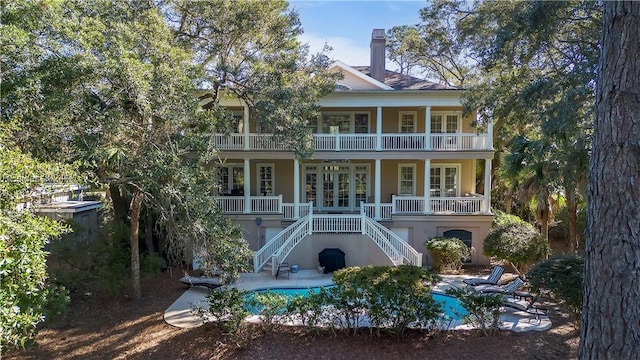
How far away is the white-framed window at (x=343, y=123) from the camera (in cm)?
1730

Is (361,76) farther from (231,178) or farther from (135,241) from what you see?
(135,241)

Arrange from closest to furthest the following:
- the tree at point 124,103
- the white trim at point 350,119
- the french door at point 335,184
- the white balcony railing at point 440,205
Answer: the tree at point 124,103 → the white balcony railing at point 440,205 → the white trim at point 350,119 → the french door at point 335,184

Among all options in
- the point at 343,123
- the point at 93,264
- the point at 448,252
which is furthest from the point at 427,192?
the point at 93,264

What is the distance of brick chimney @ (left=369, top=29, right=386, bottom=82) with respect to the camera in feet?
57.1

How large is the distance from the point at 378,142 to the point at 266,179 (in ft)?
18.7

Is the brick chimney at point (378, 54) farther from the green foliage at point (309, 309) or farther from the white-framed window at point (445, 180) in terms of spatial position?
the green foliage at point (309, 309)

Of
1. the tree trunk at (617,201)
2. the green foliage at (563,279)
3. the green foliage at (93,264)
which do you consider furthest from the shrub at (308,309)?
the green foliage at (93,264)

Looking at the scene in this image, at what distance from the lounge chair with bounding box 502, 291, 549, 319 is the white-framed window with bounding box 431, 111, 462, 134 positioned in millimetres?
8813

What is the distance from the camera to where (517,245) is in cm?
1252

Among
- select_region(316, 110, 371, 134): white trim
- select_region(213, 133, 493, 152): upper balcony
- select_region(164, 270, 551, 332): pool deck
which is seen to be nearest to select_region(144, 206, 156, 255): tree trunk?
select_region(164, 270, 551, 332): pool deck

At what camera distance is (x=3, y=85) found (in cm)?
574

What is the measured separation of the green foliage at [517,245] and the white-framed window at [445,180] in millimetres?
3784

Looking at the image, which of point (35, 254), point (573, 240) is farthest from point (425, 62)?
point (35, 254)

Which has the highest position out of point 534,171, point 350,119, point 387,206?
point 350,119
